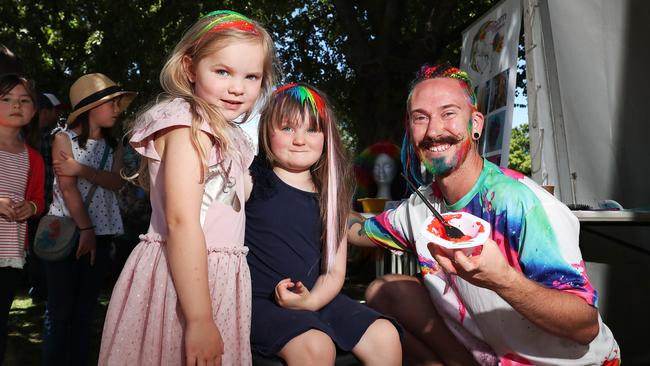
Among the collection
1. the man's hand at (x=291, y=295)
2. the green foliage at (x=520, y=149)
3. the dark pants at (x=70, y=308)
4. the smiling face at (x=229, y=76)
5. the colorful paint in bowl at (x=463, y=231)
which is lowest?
the dark pants at (x=70, y=308)

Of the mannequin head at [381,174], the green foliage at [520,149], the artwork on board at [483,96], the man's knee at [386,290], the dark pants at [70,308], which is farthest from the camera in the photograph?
the green foliage at [520,149]

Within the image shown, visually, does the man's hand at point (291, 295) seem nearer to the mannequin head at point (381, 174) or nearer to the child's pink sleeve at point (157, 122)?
the child's pink sleeve at point (157, 122)

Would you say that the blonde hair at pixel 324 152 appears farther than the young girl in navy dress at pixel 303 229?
Yes

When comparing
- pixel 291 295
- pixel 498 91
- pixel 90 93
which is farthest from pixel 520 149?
pixel 291 295

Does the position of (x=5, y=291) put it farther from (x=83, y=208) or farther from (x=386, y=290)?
(x=386, y=290)

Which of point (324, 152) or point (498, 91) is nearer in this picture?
point (324, 152)

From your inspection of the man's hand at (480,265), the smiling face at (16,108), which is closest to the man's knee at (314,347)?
the man's hand at (480,265)

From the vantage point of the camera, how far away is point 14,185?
10.1 feet

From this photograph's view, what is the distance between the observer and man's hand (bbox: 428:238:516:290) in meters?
1.58

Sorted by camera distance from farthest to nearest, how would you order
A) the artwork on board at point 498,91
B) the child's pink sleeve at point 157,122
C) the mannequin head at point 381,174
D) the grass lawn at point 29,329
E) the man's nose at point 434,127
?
1. the artwork on board at point 498,91
2. the grass lawn at point 29,329
3. the mannequin head at point 381,174
4. the man's nose at point 434,127
5. the child's pink sleeve at point 157,122

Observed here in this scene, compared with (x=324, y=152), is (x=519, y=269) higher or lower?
lower

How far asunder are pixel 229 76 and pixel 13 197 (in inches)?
70.3

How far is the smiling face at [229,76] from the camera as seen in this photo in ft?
6.27

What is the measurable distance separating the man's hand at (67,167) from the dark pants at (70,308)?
1.29 ft
